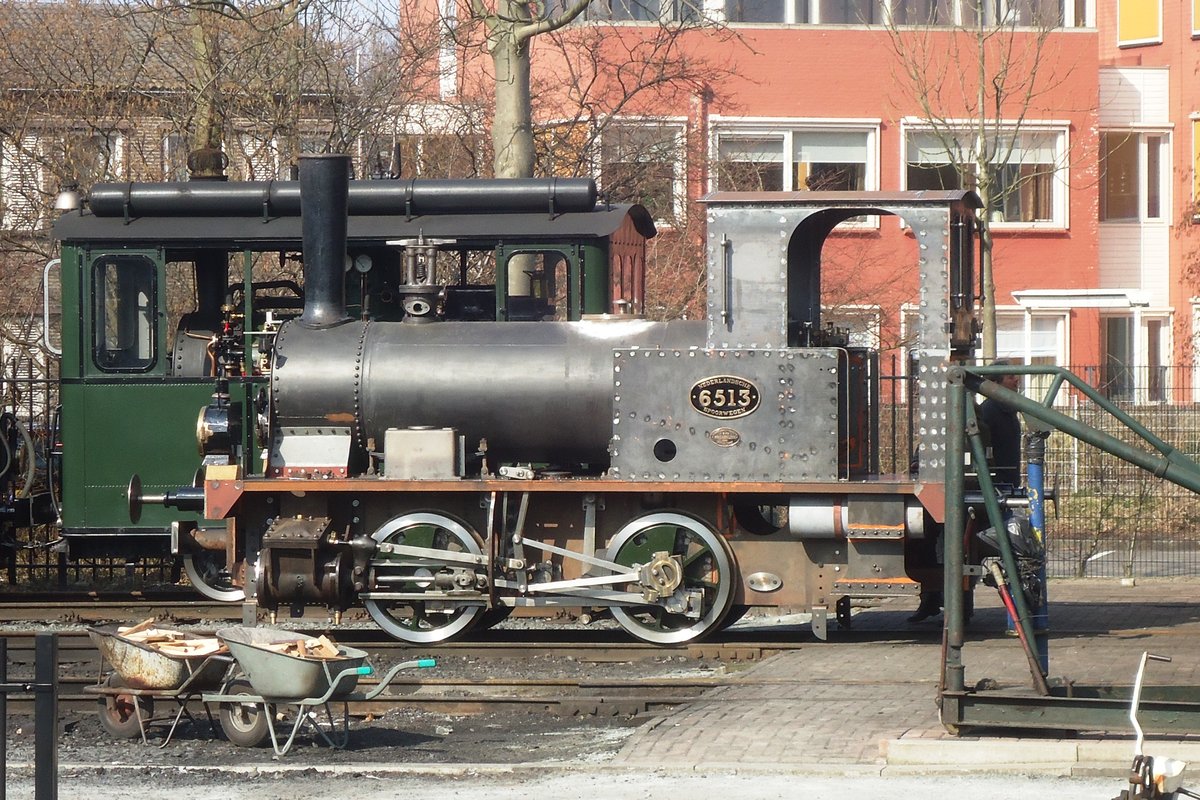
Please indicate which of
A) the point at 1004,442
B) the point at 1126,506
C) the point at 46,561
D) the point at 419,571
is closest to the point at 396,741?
the point at 419,571

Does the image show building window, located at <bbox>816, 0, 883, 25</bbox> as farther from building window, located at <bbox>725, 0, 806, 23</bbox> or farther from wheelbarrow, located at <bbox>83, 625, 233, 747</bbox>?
wheelbarrow, located at <bbox>83, 625, 233, 747</bbox>

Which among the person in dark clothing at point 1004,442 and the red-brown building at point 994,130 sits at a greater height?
the red-brown building at point 994,130

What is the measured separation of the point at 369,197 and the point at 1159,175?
19117 millimetres

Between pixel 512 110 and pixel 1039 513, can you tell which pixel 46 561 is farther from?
pixel 1039 513

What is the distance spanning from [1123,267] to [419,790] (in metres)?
23.1

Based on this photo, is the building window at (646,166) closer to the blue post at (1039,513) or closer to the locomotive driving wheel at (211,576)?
the locomotive driving wheel at (211,576)

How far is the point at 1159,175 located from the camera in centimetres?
2834

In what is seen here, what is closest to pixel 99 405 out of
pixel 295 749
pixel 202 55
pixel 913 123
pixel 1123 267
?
pixel 295 749

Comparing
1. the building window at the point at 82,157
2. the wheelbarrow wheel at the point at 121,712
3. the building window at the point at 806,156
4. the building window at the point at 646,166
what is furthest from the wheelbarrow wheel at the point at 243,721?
the building window at the point at 806,156

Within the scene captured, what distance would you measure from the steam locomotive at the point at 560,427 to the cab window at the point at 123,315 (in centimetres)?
74

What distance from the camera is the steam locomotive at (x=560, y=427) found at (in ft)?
36.8

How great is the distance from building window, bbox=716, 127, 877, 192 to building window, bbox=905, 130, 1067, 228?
2.45 feet

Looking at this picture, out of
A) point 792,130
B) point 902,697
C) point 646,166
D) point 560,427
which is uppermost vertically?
point 792,130

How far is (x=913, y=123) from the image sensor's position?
2588 cm
